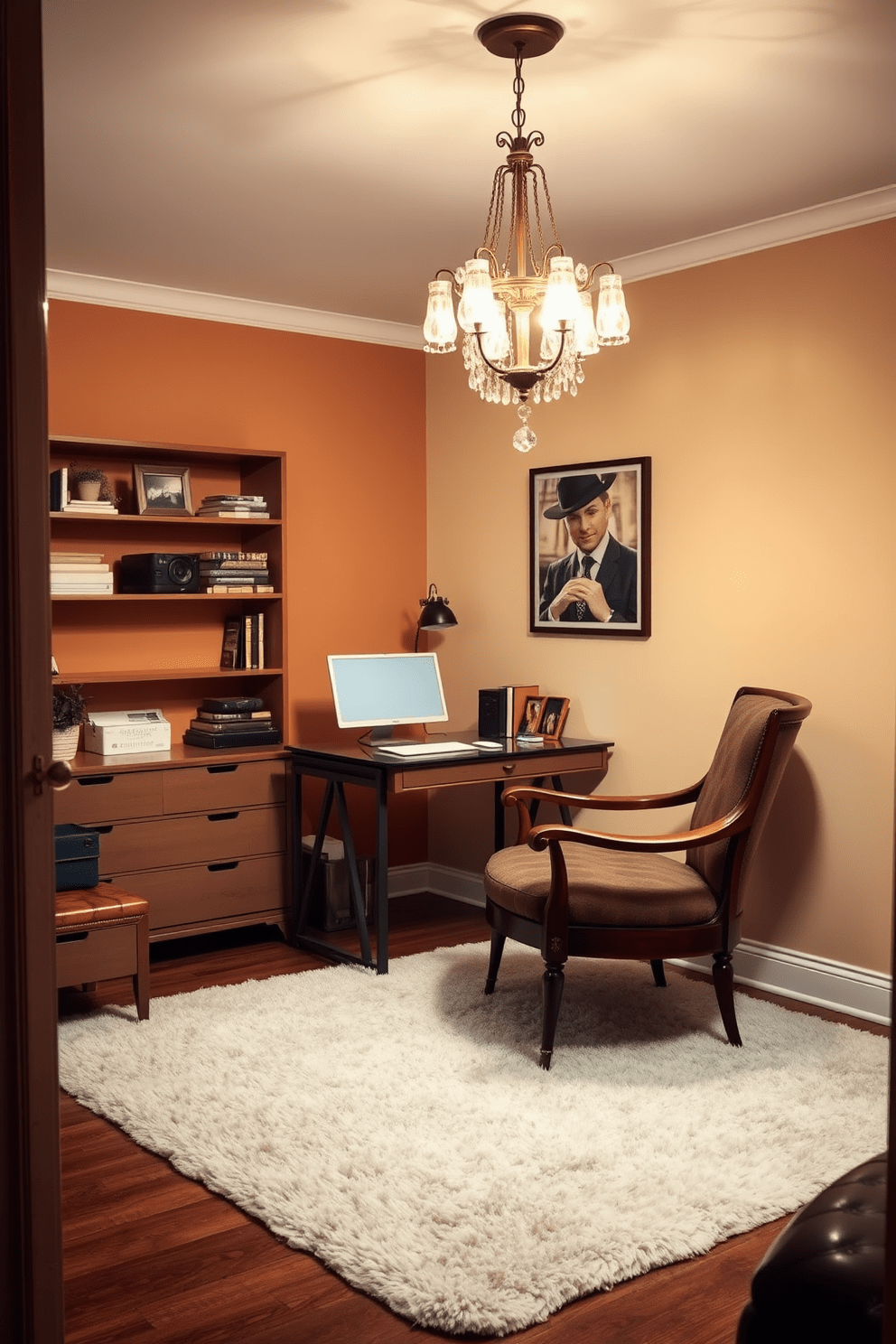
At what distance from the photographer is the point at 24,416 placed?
1.77 meters

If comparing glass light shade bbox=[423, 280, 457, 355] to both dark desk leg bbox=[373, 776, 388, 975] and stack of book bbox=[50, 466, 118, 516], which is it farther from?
stack of book bbox=[50, 466, 118, 516]

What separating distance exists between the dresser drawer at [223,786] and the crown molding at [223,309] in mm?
1841

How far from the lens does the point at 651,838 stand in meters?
3.58

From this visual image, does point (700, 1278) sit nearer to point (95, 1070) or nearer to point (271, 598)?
point (95, 1070)

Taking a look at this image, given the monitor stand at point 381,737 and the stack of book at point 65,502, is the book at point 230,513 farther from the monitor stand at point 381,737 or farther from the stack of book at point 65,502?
the monitor stand at point 381,737

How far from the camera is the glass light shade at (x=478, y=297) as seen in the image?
2879 mm

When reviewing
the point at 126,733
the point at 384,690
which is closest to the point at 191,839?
the point at 126,733

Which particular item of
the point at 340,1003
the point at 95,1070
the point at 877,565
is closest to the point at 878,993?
the point at 877,565

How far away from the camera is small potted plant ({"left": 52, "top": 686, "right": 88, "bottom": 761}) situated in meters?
4.41

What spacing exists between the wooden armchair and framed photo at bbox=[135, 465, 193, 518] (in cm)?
203

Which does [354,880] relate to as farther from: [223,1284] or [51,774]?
[51,774]

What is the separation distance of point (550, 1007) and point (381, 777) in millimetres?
1160

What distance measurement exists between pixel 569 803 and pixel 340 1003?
1011mm

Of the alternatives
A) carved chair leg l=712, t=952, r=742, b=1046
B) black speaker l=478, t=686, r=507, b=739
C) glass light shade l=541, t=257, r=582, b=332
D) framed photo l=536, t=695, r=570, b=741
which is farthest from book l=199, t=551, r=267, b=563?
carved chair leg l=712, t=952, r=742, b=1046
